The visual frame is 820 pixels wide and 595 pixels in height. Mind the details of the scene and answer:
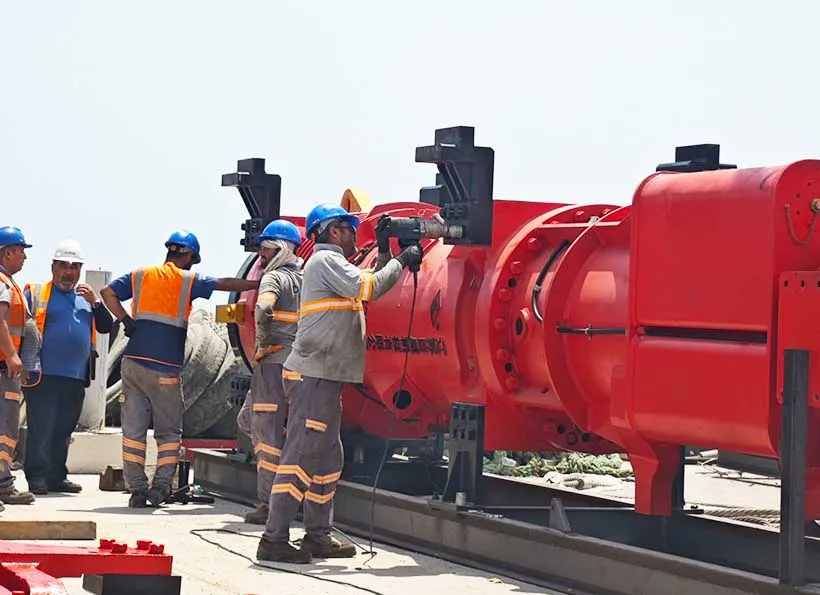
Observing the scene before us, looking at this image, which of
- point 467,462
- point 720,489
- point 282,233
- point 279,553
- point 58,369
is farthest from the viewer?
point 720,489

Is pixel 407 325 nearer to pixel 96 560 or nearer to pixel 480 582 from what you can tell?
pixel 480 582

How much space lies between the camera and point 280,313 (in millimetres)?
10766

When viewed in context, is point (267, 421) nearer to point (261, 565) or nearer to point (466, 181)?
point (261, 565)

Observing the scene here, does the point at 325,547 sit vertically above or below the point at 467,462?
below

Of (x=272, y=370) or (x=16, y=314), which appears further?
(x=16, y=314)

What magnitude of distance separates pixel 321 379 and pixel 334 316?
1.19ft

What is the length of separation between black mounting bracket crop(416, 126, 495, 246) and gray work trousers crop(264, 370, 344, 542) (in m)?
1.29

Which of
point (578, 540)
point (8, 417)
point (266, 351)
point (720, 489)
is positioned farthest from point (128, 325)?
point (720, 489)

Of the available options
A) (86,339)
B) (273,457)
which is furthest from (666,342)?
(86,339)

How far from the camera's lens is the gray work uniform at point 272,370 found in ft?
35.0

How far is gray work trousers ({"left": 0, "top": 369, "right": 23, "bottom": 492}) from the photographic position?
1163 centimetres

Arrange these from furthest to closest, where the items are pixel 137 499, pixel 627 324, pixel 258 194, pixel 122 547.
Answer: pixel 258 194 → pixel 137 499 → pixel 627 324 → pixel 122 547

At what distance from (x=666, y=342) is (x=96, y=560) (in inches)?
110

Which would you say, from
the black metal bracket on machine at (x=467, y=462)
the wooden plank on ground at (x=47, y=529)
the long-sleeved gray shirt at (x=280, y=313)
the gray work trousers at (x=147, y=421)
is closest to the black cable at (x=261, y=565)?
the wooden plank on ground at (x=47, y=529)
